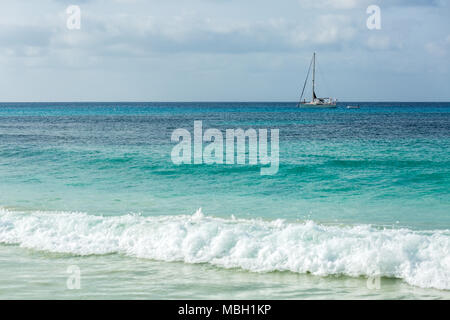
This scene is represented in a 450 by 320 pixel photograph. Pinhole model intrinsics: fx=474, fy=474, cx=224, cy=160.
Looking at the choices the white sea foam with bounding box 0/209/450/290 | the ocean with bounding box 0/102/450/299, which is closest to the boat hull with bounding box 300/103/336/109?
the ocean with bounding box 0/102/450/299

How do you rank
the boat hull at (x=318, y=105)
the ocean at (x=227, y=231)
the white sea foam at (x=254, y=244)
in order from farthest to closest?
the boat hull at (x=318, y=105)
the white sea foam at (x=254, y=244)
the ocean at (x=227, y=231)

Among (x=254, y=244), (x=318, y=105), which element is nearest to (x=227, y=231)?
(x=254, y=244)

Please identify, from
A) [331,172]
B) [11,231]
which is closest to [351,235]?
[11,231]

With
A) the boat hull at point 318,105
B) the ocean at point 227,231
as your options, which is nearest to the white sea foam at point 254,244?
the ocean at point 227,231

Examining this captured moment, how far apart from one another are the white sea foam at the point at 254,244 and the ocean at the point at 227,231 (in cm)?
3

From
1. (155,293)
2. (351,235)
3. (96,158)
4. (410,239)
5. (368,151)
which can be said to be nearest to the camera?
(155,293)

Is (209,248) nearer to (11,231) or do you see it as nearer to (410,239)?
(410,239)

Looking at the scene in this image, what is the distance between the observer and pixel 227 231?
10227 mm

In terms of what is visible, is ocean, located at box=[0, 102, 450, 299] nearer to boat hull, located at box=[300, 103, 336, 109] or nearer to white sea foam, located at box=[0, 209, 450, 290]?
white sea foam, located at box=[0, 209, 450, 290]

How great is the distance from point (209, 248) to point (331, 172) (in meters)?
11.4

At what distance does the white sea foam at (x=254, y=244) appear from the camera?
874cm

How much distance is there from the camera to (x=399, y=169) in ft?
68.5

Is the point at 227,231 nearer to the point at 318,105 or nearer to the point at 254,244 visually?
the point at 254,244

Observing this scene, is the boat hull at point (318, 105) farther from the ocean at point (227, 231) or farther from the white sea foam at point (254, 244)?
the white sea foam at point (254, 244)
